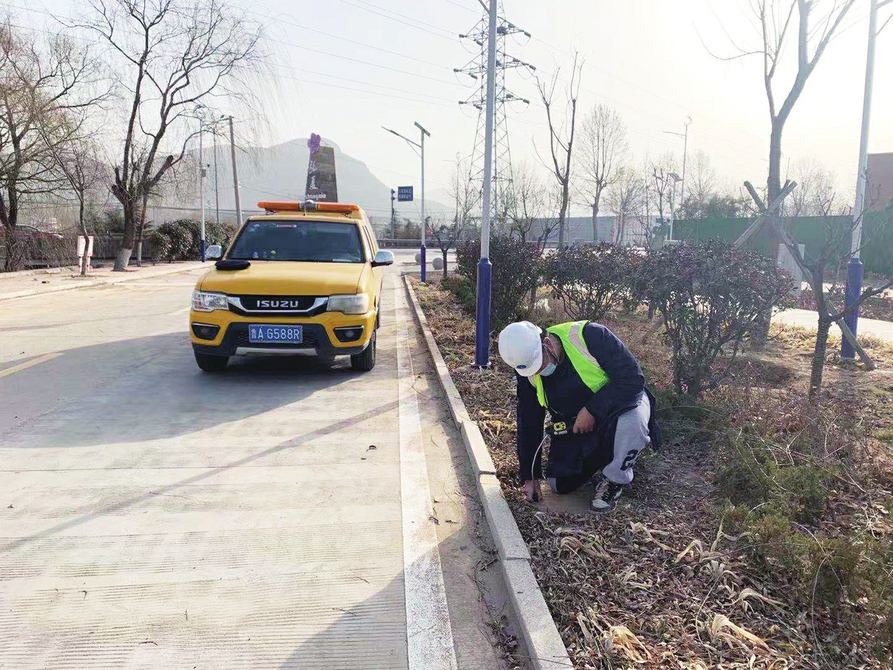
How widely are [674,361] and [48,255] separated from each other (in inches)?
924

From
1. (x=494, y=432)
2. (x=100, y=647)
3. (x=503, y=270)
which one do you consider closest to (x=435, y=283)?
(x=503, y=270)

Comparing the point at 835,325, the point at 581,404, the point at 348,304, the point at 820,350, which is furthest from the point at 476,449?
the point at 835,325

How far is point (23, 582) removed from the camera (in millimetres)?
2939

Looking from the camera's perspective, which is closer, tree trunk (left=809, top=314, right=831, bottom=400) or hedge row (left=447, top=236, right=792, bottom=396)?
hedge row (left=447, top=236, right=792, bottom=396)

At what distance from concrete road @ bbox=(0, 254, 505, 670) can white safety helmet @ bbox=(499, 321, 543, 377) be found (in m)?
0.95

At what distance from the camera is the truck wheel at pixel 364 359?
727 centimetres

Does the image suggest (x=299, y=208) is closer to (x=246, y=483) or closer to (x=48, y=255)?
(x=246, y=483)

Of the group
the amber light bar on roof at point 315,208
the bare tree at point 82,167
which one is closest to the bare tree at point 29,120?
the bare tree at point 82,167

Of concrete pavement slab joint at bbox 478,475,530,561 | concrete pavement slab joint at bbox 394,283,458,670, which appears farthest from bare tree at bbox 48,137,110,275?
concrete pavement slab joint at bbox 478,475,530,561

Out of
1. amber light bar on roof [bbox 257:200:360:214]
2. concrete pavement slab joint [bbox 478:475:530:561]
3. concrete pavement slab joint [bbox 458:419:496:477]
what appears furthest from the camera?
amber light bar on roof [bbox 257:200:360:214]

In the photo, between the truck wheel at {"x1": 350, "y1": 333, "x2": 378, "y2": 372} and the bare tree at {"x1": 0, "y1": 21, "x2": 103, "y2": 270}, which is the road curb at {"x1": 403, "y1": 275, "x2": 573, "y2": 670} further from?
the bare tree at {"x1": 0, "y1": 21, "x2": 103, "y2": 270}

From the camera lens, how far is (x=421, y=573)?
3.12 m

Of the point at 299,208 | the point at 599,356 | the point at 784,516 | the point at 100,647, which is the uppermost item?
the point at 299,208

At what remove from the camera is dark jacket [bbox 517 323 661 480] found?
3633mm
